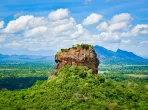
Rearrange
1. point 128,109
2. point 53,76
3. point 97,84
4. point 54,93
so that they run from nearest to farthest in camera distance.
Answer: point 128,109 < point 54,93 < point 97,84 < point 53,76

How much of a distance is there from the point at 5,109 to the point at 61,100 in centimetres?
901

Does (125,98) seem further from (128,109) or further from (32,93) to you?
(32,93)

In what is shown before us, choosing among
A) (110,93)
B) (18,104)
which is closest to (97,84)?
(110,93)

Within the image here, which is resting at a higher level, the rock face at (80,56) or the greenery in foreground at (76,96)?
the rock face at (80,56)

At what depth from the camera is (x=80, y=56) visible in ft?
199

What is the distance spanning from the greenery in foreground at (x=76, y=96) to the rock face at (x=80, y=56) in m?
1.25

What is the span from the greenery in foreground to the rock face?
125 centimetres

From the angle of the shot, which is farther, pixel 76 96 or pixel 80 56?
pixel 80 56

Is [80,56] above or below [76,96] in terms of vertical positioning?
above

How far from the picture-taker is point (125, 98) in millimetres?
56312

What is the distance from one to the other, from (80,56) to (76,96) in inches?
402

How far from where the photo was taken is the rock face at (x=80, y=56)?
6081 centimetres

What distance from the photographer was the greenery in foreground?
167 ft

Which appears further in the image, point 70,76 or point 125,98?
point 70,76
